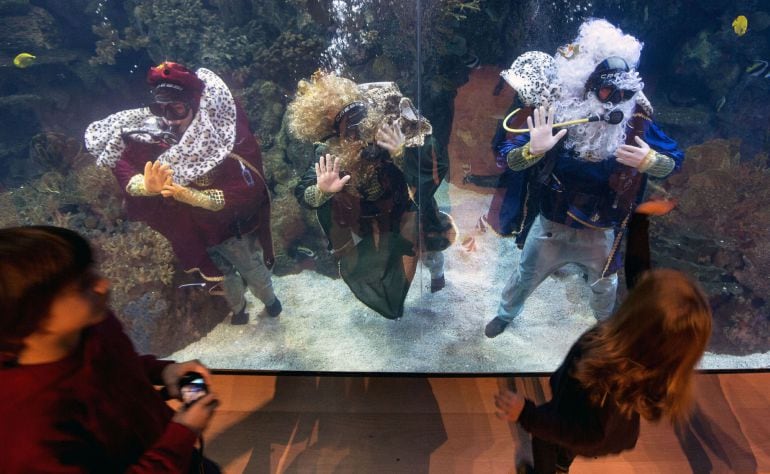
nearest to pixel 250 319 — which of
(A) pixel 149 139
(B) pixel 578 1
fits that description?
(A) pixel 149 139

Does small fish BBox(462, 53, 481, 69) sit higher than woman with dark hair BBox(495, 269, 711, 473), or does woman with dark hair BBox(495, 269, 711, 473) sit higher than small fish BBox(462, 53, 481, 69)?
small fish BBox(462, 53, 481, 69)

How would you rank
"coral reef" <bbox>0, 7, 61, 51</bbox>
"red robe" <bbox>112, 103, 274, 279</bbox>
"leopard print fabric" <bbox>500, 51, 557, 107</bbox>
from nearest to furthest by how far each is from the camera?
"coral reef" <bbox>0, 7, 61, 51</bbox> < "leopard print fabric" <bbox>500, 51, 557, 107</bbox> < "red robe" <bbox>112, 103, 274, 279</bbox>

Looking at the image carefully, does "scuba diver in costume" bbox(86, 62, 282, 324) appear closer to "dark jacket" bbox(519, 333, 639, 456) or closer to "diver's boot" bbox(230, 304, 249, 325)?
"diver's boot" bbox(230, 304, 249, 325)

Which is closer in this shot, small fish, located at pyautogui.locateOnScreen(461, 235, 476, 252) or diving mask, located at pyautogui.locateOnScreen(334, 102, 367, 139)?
diving mask, located at pyautogui.locateOnScreen(334, 102, 367, 139)

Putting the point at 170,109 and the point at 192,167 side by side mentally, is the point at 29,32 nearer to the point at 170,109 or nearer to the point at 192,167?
the point at 170,109

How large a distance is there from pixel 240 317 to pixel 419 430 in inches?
54.3

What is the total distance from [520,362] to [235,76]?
2.42 meters

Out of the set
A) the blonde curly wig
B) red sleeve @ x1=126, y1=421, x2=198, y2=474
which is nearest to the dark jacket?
red sleeve @ x1=126, y1=421, x2=198, y2=474

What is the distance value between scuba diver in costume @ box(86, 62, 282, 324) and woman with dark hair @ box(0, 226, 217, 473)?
1.16 metres

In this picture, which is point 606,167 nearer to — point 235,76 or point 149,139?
point 235,76

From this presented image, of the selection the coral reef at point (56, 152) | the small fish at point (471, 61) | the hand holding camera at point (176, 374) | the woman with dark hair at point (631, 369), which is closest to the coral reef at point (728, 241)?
the small fish at point (471, 61)

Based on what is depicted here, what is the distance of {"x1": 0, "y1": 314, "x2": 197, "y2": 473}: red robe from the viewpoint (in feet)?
2.96

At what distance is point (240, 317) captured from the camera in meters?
2.77

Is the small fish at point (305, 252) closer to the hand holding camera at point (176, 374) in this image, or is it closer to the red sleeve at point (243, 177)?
the red sleeve at point (243, 177)
